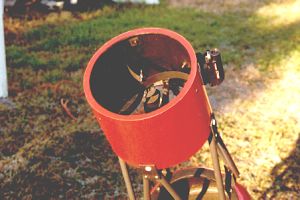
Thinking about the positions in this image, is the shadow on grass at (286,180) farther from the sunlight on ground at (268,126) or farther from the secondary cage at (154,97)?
the secondary cage at (154,97)

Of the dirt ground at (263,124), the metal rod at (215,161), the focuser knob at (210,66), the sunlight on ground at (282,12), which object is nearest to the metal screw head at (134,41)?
the focuser knob at (210,66)

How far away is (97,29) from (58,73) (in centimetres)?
155

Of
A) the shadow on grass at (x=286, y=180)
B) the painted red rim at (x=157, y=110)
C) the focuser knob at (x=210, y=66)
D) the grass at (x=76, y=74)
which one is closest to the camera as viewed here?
the painted red rim at (x=157, y=110)

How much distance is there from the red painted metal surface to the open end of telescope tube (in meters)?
0.01

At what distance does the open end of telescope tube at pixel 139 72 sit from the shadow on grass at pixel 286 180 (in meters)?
1.58

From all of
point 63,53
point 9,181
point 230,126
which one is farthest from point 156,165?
point 63,53

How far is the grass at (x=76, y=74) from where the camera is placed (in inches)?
142

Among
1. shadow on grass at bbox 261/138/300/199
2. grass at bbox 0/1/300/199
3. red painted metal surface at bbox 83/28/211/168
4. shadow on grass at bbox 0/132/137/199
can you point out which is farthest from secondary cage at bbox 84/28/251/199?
grass at bbox 0/1/300/199

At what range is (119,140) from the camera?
1991mm

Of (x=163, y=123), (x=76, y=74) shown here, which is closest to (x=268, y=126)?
(x=76, y=74)

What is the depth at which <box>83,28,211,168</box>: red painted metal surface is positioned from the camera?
1.86 m

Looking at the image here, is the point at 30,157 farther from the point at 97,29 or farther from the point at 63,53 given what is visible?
the point at 97,29

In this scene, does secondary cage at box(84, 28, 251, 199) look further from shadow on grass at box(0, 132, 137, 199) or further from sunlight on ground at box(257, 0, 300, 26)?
sunlight on ground at box(257, 0, 300, 26)

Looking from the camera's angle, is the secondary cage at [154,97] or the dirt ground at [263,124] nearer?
the secondary cage at [154,97]
